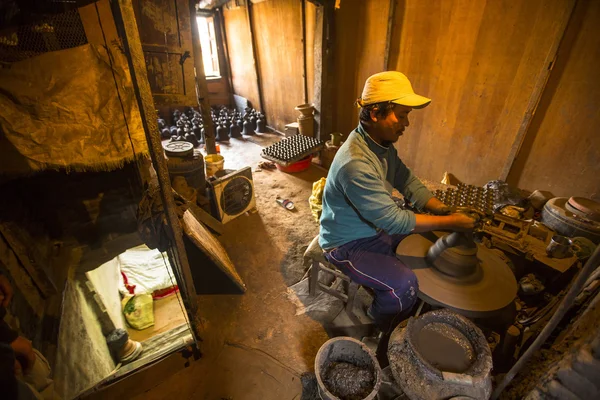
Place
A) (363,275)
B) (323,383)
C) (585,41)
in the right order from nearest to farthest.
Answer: (323,383) < (363,275) < (585,41)

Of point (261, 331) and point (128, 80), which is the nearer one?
point (128, 80)

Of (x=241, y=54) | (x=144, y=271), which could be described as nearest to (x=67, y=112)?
(x=144, y=271)

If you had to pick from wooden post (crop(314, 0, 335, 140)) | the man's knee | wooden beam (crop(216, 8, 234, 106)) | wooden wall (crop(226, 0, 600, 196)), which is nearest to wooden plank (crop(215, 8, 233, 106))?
wooden beam (crop(216, 8, 234, 106))

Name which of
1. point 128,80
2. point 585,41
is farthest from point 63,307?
point 585,41

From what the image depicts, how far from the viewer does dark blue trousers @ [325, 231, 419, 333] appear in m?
2.18

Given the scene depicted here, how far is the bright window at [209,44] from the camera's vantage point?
31.6ft

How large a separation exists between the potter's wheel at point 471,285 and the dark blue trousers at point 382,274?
11 cm

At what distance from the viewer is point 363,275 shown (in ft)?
7.46

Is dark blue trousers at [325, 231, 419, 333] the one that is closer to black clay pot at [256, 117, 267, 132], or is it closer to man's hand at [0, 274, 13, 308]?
man's hand at [0, 274, 13, 308]

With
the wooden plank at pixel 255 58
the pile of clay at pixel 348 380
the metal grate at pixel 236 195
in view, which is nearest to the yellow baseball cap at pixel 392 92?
the pile of clay at pixel 348 380

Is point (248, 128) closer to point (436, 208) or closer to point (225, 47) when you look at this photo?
point (225, 47)

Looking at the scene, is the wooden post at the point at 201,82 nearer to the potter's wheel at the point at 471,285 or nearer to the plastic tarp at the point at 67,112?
the plastic tarp at the point at 67,112

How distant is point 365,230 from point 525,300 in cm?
172

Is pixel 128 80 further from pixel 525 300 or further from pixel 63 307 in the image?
pixel 525 300
